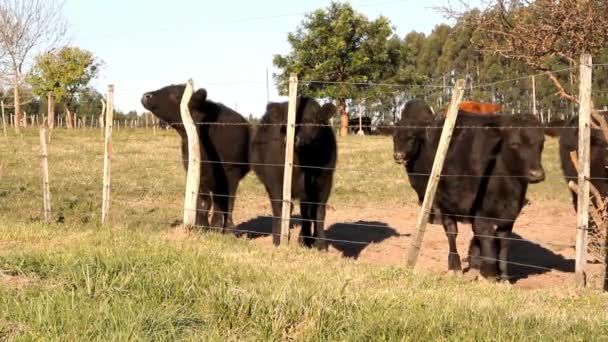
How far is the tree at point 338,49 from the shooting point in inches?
1892

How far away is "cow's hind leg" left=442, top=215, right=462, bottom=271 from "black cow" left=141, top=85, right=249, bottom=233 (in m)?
3.62

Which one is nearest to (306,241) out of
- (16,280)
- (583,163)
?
(583,163)

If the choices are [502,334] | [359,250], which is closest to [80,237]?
[359,250]

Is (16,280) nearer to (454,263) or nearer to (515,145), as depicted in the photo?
(454,263)

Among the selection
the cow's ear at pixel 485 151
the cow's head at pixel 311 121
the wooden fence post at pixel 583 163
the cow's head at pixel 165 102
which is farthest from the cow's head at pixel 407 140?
the cow's head at pixel 165 102

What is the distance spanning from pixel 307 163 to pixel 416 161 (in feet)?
5.36

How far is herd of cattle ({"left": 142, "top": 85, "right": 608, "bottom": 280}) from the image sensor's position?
30.6ft

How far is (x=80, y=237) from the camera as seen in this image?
8.43 meters

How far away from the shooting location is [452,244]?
9.62m

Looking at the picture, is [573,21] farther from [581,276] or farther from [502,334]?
[502,334]

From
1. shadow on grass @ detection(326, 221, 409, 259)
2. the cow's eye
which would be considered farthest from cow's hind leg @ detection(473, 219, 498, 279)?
shadow on grass @ detection(326, 221, 409, 259)

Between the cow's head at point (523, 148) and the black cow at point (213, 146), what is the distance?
436cm

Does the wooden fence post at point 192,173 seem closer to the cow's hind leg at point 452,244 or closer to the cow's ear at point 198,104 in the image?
the cow's ear at point 198,104

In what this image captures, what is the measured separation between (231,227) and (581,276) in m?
6.31
